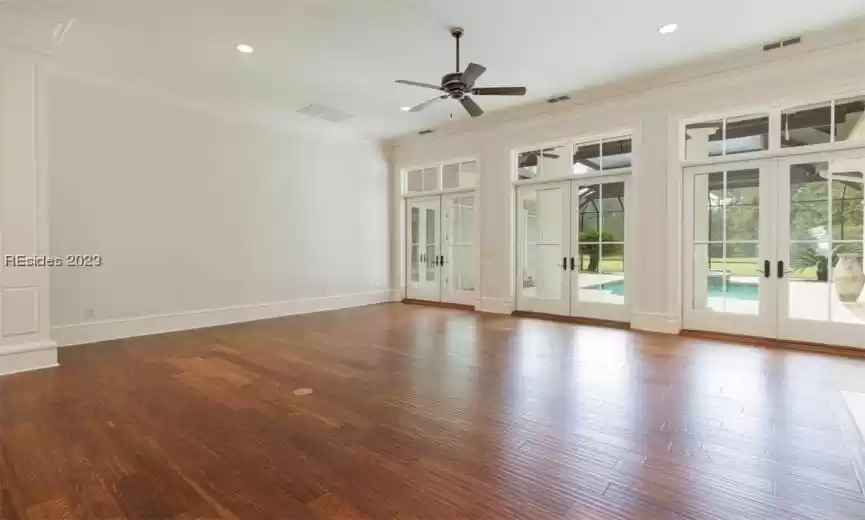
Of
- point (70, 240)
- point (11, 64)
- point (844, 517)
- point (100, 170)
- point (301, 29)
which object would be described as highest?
point (301, 29)

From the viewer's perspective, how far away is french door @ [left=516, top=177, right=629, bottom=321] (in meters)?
6.34

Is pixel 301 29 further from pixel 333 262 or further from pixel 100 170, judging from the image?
pixel 333 262

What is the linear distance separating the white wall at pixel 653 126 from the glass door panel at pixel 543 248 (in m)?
0.20

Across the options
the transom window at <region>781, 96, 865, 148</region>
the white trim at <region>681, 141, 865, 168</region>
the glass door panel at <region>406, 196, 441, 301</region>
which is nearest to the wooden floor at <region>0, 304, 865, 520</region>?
Answer: the white trim at <region>681, 141, 865, 168</region>

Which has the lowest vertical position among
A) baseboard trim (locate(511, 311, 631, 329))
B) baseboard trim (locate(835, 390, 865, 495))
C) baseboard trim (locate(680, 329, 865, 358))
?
baseboard trim (locate(835, 390, 865, 495))

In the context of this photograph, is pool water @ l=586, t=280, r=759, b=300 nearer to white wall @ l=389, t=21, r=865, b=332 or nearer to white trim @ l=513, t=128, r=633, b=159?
white wall @ l=389, t=21, r=865, b=332

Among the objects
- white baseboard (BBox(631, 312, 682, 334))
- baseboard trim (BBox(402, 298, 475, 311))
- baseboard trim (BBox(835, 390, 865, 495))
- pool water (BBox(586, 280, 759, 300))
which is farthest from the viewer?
baseboard trim (BBox(402, 298, 475, 311))

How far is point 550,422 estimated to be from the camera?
283 centimetres

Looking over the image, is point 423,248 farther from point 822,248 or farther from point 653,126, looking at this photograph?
point 822,248

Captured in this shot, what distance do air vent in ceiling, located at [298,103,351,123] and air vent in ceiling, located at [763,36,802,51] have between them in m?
5.35

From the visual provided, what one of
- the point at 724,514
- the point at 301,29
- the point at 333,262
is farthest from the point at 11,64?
the point at 724,514

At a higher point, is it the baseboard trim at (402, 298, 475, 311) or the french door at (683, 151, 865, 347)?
the french door at (683, 151, 865, 347)

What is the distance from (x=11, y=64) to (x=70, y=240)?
73.8 inches

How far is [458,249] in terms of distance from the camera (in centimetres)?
825
